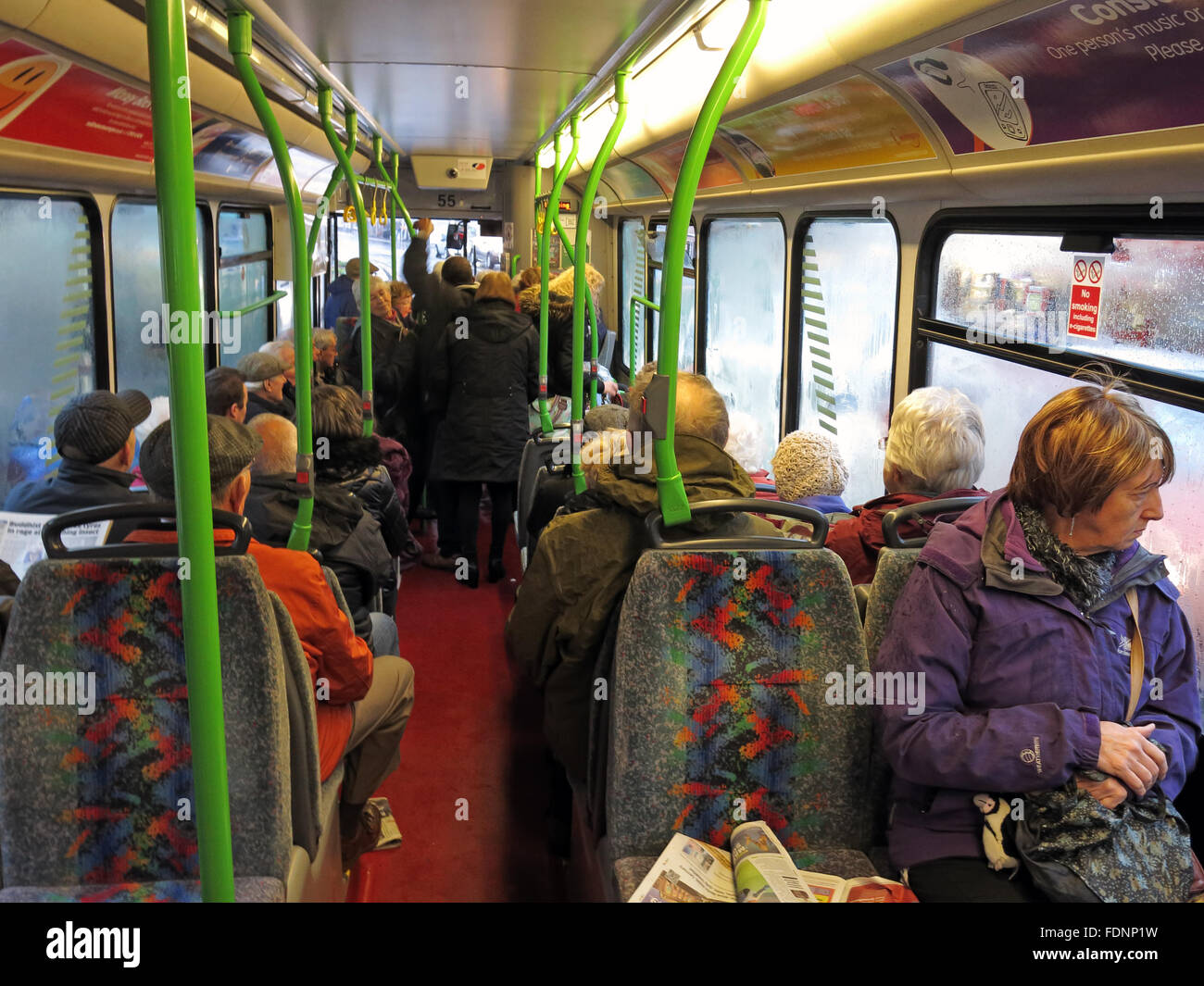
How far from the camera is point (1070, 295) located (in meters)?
3.05

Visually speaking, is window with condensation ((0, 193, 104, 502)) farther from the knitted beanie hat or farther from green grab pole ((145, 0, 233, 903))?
green grab pole ((145, 0, 233, 903))

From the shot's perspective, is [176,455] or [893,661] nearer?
[176,455]

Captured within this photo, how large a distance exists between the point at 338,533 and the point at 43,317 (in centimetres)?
190

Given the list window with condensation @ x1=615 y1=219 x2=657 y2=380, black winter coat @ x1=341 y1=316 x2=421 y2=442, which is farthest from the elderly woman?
window with condensation @ x1=615 y1=219 x2=657 y2=380

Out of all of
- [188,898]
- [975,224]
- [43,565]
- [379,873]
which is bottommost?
[379,873]

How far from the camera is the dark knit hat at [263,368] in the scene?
495 cm

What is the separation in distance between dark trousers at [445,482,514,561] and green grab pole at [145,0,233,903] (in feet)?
14.7

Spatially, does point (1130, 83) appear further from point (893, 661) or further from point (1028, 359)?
point (893, 661)

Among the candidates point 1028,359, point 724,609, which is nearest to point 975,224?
point 1028,359

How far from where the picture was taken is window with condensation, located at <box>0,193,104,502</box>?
4070 mm

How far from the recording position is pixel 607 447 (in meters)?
2.55

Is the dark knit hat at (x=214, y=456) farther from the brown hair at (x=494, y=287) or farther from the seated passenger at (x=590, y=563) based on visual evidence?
the brown hair at (x=494, y=287)

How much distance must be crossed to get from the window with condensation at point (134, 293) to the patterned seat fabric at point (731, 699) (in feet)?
11.0
